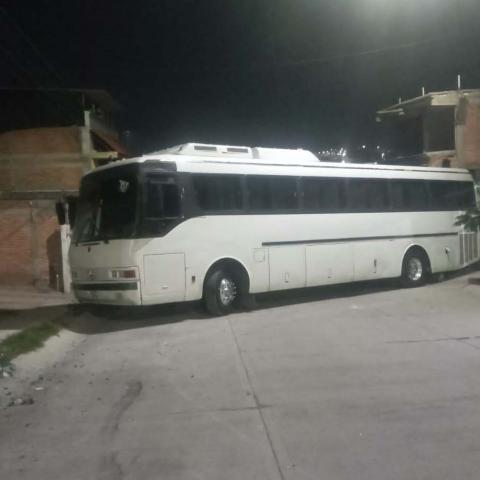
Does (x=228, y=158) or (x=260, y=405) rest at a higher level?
(x=228, y=158)

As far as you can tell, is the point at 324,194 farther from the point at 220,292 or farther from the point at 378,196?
the point at 220,292

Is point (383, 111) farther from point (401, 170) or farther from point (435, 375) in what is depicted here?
point (435, 375)

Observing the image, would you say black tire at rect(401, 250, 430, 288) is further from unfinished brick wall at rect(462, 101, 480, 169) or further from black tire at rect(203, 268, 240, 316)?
unfinished brick wall at rect(462, 101, 480, 169)

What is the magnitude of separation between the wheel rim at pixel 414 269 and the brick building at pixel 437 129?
6169 mm

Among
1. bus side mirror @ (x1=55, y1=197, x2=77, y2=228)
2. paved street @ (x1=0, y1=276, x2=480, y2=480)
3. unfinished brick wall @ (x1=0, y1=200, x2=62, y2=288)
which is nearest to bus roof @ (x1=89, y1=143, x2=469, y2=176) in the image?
bus side mirror @ (x1=55, y1=197, x2=77, y2=228)

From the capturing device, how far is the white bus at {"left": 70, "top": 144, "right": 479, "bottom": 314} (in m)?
10.6

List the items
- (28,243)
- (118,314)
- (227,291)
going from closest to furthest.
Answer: (227,291) → (118,314) → (28,243)

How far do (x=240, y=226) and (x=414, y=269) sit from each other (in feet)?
20.3

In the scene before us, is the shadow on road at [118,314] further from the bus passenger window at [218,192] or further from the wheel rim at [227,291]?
the bus passenger window at [218,192]

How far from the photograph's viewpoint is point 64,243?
15984mm

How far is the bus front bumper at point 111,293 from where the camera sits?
10.4 m

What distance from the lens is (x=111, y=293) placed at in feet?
34.7

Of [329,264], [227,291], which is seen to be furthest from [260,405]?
[329,264]

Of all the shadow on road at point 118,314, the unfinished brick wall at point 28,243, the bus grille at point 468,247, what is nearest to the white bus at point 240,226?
the shadow on road at point 118,314
